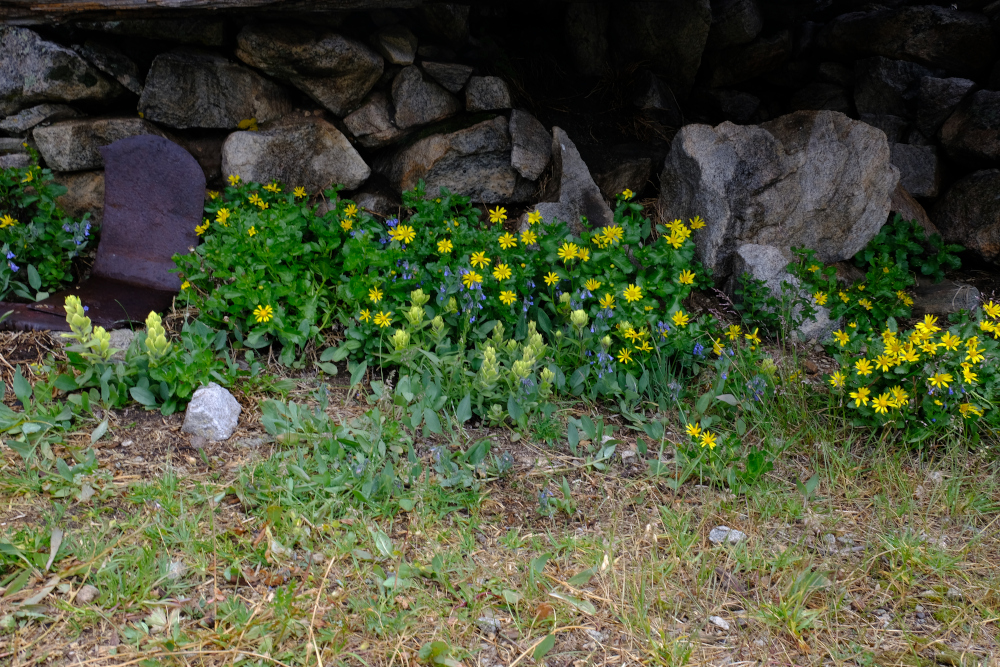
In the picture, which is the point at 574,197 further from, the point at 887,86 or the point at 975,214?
the point at 975,214

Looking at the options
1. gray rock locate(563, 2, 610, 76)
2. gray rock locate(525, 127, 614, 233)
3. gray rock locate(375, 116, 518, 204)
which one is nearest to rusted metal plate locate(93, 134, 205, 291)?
gray rock locate(375, 116, 518, 204)

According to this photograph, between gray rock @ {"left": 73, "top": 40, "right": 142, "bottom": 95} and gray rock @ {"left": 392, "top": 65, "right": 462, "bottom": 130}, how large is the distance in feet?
4.26

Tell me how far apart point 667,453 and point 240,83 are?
110 inches

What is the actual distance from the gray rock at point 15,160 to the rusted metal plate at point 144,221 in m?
0.60

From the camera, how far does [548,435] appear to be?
2629 mm

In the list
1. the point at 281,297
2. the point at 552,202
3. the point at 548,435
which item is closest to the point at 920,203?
the point at 552,202

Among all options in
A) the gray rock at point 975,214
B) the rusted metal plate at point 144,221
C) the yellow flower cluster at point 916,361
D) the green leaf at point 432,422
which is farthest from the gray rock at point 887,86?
the rusted metal plate at point 144,221

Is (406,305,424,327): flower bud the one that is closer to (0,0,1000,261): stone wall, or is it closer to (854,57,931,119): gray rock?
(0,0,1000,261): stone wall

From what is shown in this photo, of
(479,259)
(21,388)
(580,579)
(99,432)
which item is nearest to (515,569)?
(580,579)

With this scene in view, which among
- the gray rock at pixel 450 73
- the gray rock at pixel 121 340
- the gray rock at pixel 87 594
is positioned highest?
the gray rock at pixel 450 73

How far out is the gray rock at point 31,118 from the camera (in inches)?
140

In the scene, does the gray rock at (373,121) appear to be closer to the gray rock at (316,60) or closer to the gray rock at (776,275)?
the gray rock at (316,60)

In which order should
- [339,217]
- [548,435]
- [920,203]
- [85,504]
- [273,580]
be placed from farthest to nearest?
[920,203] → [339,217] → [548,435] → [85,504] → [273,580]

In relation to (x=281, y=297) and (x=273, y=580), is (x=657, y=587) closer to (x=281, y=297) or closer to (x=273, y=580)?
(x=273, y=580)
